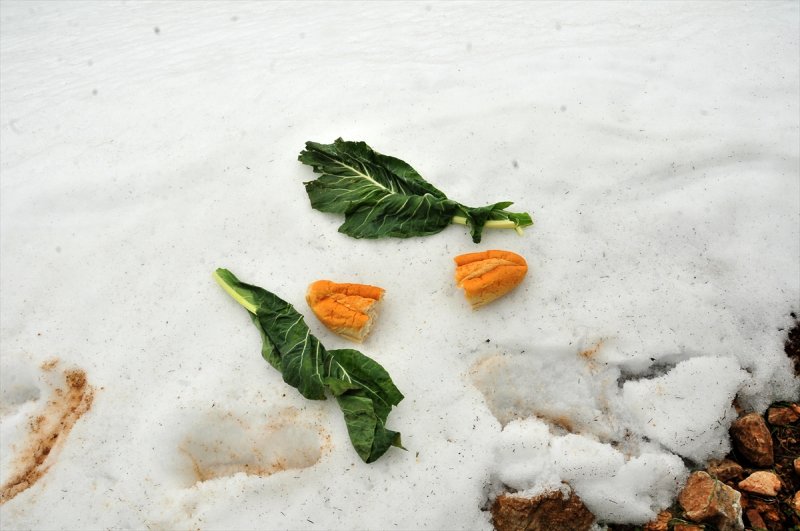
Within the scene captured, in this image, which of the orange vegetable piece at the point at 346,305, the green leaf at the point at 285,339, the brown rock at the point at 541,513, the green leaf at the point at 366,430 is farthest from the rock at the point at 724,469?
the green leaf at the point at 285,339

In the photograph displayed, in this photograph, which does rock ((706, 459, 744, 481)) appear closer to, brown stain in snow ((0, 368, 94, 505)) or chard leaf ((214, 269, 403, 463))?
chard leaf ((214, 269, 403, 463))

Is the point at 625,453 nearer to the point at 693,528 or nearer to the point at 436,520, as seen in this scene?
the point at 693,528

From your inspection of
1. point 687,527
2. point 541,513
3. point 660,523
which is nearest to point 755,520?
point 687,527

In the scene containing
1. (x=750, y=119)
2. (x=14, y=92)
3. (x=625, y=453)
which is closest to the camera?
(x=625, y=453)

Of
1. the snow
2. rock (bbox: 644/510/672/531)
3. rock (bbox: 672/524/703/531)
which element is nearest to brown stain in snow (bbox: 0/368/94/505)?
the snow

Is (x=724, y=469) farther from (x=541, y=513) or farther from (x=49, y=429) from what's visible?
(x=49, y=429)

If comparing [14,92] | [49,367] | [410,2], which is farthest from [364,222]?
[14,92]

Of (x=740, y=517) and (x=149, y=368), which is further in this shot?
(x=149, y=368)
